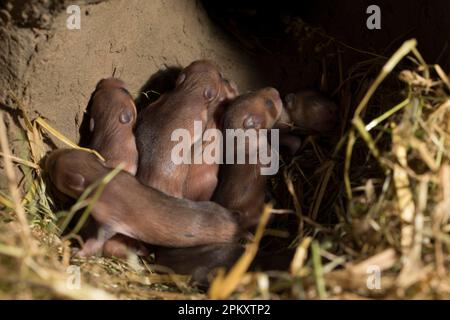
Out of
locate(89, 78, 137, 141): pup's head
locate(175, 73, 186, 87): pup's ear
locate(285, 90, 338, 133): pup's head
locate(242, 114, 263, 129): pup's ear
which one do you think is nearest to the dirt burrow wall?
locate(89, 78, 137, 141): pup's head

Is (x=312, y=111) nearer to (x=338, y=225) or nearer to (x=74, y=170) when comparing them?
(x=338, y=225)

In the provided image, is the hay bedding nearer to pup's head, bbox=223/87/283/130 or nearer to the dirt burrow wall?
the dirt burrow wall

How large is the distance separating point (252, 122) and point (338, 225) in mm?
1085

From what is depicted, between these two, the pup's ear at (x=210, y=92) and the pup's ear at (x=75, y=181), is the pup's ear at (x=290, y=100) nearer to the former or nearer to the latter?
the pup's ear at (x=210, y=92)

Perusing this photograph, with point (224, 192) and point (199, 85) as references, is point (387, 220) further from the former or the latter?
point (199, 85)

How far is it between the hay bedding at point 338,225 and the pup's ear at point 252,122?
1.01ft

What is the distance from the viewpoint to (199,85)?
344cm

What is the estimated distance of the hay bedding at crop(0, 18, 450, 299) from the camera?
7.01ft

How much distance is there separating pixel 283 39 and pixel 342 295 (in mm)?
2160

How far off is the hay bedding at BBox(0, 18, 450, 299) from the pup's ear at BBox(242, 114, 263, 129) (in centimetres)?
31

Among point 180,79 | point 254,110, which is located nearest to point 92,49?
point 180,79

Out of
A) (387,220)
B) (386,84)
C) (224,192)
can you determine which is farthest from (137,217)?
(386,84)

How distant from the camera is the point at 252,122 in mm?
3490

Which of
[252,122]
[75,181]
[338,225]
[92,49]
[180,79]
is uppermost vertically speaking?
[92,49]
